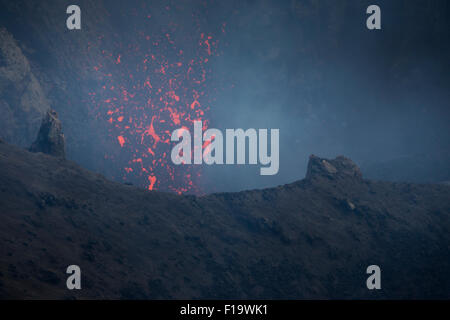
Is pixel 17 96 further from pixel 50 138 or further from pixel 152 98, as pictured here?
pixel 152 98

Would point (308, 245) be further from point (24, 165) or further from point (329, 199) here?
point (24, 165)

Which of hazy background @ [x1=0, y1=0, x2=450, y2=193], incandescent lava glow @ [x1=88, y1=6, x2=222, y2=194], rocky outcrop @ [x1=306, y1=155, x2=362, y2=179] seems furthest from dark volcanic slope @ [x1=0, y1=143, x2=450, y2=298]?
incandescent lava glow @ [x1=88, y1=6, x2=222, y2=194]

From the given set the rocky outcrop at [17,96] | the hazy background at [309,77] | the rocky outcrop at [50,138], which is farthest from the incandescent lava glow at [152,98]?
the rocky outcrop at [50,138]

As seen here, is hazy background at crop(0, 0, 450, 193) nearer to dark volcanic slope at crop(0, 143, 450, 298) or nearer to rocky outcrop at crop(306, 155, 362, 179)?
rocky outcrop at crop(306, 155, 362, 179)

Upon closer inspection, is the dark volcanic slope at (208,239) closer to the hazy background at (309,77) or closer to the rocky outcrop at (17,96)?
the rocky outcrop at (17,96)

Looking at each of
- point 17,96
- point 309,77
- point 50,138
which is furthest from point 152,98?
point 50,138

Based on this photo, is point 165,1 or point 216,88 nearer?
point 165,1
